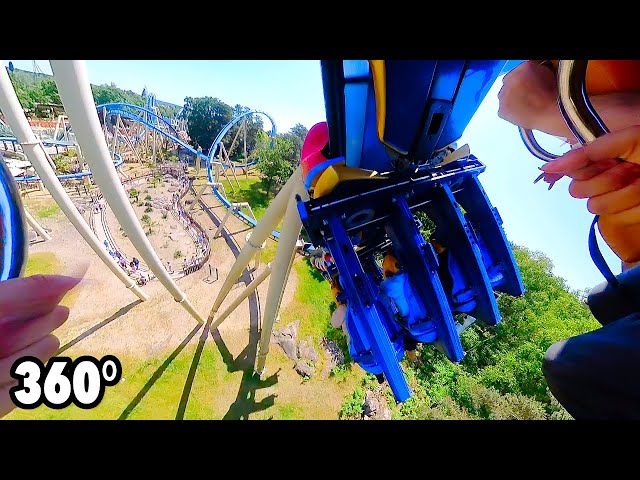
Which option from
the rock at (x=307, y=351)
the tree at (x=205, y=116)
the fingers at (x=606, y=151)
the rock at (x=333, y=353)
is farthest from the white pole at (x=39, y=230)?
the tree at (x=205, y=116)

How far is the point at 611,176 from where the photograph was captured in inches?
30.6

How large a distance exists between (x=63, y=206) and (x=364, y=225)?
4371 mm

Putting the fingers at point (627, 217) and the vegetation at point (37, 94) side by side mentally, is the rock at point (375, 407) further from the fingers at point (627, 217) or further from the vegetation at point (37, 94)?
the vegetation at point (37, 94)

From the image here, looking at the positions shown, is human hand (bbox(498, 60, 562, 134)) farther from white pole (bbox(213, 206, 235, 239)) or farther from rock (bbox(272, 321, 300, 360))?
white pole (bbox(213, 206, 235, 239))

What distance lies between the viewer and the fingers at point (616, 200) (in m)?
0.77

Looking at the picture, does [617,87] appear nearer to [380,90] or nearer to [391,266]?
[380,90]

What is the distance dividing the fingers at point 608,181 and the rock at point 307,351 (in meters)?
6.21

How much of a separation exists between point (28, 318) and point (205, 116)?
20.3 m

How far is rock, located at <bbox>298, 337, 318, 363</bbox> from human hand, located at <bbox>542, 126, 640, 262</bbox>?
6.16 metres

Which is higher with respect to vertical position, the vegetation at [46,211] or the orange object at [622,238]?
the vegetation at [46,211]

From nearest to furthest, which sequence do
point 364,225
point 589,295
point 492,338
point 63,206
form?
point 589,295
point 364,225
point 63,206
point 492,338
